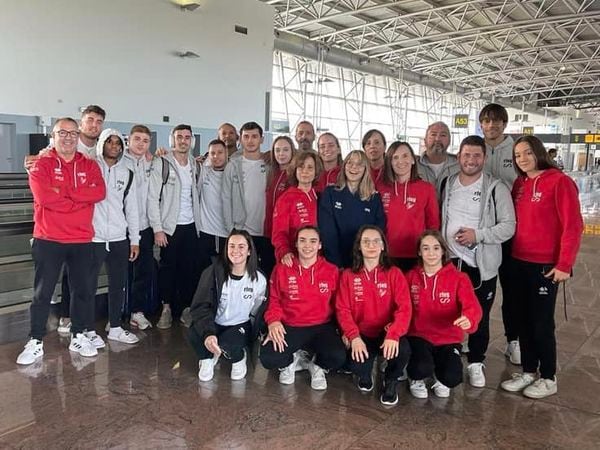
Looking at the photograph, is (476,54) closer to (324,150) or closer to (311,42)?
(311,42)

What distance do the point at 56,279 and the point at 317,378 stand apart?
1903 millimetres

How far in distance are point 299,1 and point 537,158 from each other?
48.6 ft

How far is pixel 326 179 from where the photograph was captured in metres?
3.97

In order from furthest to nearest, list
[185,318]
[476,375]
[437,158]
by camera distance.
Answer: [185,318] < [437,158] < [476,375]

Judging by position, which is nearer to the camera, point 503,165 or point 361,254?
point 361,254

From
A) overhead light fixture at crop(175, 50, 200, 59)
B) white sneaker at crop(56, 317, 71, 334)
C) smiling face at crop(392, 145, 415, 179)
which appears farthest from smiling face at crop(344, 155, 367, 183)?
overhead light fixture at crop(175, 50, 200, 59)

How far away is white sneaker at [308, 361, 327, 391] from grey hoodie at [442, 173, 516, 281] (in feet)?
3.98

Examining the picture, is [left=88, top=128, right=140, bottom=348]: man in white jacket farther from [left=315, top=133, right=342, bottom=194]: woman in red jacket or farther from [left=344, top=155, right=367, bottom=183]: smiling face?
[left=344, top=155, right=367, bottom=183]: smiling face

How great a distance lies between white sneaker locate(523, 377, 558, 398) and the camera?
3.28 meters

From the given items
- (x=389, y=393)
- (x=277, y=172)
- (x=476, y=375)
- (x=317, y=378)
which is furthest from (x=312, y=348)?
(x=277, y=172)

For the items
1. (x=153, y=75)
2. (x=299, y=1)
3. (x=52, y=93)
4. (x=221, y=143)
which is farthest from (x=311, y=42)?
(x=221, y=143)

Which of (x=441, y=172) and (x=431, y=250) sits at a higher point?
(x=441, y=172)

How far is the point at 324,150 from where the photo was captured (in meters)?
4.10

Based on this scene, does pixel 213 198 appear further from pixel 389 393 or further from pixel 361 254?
pixel 389 393
